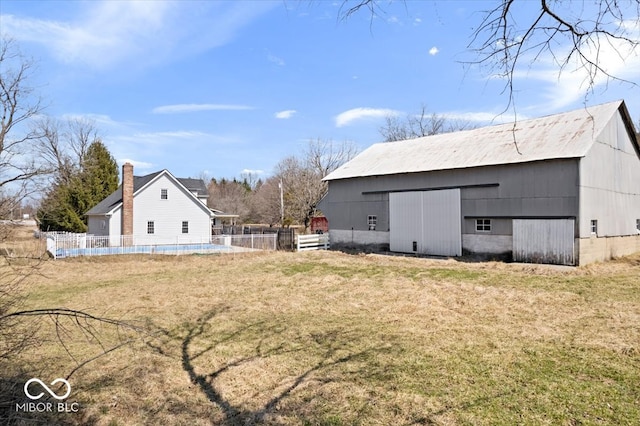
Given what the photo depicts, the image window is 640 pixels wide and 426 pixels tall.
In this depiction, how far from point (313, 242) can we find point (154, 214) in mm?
13521

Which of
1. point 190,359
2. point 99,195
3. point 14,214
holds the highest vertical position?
point 99,195

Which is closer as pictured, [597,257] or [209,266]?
[597,257]

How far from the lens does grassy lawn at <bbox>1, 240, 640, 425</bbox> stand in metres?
5.09

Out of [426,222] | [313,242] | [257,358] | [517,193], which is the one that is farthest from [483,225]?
[257,358]

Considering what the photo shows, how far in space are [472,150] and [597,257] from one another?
8162 millimetres

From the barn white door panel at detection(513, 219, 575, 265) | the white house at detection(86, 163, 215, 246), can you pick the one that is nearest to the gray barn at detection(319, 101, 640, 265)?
the barn white door panel at detection(513, 219, 575, 265)

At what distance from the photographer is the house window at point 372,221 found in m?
25.8

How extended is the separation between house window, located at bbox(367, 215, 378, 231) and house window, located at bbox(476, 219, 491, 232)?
268 inches

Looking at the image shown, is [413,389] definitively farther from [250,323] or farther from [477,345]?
[250,323]

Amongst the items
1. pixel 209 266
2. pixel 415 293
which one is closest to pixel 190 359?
pixel 415 293

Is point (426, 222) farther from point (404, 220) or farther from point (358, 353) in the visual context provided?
point (358, 353)

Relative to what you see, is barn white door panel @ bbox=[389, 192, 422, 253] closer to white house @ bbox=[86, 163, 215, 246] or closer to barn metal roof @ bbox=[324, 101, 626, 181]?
barn metal roof @ bbox=[324, 101, 626, 181]

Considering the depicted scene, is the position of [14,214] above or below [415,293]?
above

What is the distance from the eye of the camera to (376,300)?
11.8m
